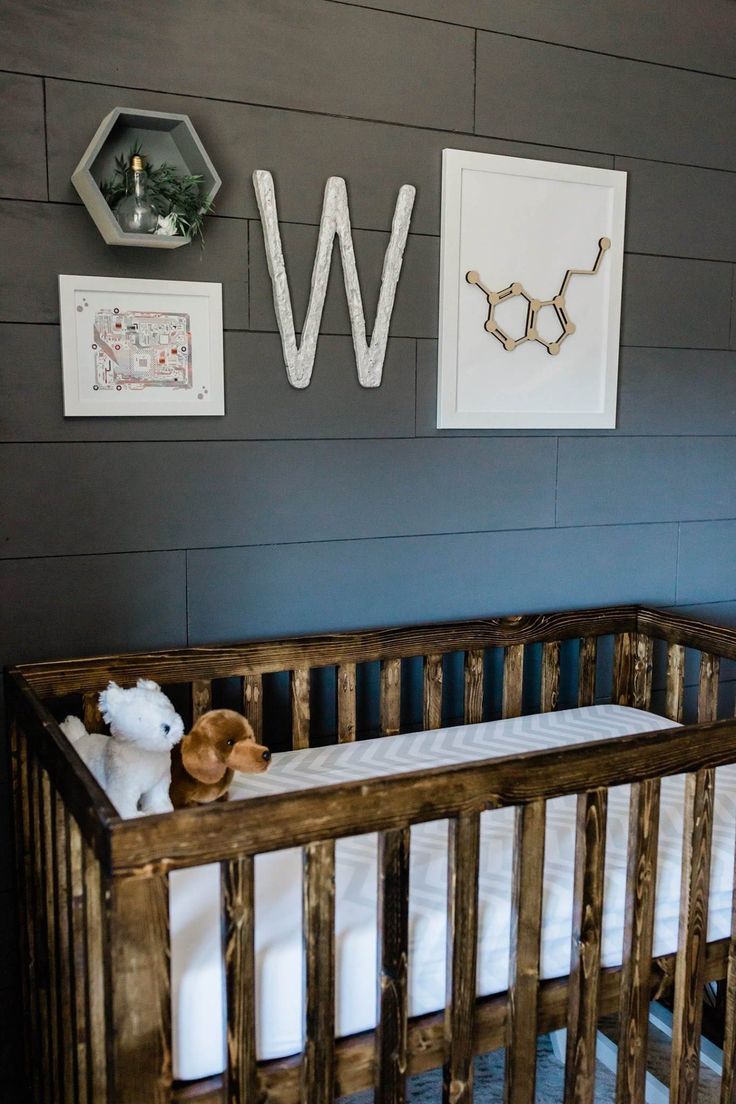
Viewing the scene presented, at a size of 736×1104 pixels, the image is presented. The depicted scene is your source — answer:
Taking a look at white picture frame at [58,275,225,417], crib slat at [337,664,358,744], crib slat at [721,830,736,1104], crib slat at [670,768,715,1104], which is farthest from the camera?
crib slat at [337,664,358,744]

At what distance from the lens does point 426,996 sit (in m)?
1.28

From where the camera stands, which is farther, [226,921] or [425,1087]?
[425,1087]

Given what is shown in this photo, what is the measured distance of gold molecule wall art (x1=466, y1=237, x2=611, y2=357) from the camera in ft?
6.91

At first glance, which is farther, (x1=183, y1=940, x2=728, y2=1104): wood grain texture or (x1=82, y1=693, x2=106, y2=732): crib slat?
(x1=82, y1=693, x2=106, y2=732): crib slat

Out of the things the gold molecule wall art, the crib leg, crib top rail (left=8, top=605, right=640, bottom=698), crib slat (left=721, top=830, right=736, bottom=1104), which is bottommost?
the crib leg

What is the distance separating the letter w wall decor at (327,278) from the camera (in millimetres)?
1870

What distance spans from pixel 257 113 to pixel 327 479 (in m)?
0.71

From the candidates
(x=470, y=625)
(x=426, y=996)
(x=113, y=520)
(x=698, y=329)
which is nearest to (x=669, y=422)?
(x=698, y=329)

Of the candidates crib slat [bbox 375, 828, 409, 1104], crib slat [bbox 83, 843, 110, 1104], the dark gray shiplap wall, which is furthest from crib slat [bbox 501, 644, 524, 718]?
crib slat [bbox 83, 843, 110, 1104]

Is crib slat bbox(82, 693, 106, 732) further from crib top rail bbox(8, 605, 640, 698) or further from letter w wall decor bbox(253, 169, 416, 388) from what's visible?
letter w wall decor bbox(253, 169, 416, 388)

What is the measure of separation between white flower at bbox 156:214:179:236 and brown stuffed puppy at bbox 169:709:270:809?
839mm

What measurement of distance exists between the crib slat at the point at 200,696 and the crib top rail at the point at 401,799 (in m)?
0.77

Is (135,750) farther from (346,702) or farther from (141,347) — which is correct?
(141,347)

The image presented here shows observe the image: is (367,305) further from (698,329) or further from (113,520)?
(698,329)
